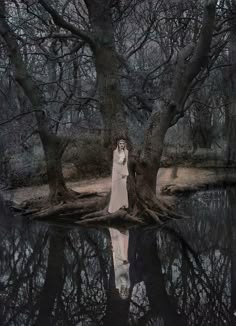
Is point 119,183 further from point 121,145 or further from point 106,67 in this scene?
point 106,67

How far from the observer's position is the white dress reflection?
7622 millimetres

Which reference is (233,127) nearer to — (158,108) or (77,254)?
(158,108)

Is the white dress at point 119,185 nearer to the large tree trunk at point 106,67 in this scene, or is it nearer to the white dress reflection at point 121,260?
the large tree trunk at point 106,67

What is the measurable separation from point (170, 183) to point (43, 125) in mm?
6680

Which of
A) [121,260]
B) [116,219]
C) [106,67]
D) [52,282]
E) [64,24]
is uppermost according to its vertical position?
[64,24]

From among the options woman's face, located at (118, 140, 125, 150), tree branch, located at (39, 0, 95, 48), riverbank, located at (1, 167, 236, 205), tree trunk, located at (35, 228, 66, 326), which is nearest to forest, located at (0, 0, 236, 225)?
tree branch, located at (39, 0, 95, 48)

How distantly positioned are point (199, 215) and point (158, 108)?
137 inches

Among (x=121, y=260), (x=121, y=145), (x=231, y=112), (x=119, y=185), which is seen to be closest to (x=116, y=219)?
(x=119, y=185)

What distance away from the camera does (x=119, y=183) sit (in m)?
13.7

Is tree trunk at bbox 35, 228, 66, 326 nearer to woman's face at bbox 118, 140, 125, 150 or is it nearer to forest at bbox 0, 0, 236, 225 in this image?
forest at bbox 0, 0, 236, 225

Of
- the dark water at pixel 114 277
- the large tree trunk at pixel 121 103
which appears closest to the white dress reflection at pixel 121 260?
the dark water at pixel 114 277

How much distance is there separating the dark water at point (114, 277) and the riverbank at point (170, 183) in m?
5.63

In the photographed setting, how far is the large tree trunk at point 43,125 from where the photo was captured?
52.6 feet

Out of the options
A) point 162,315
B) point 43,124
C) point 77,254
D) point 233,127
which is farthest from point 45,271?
point 233,127
